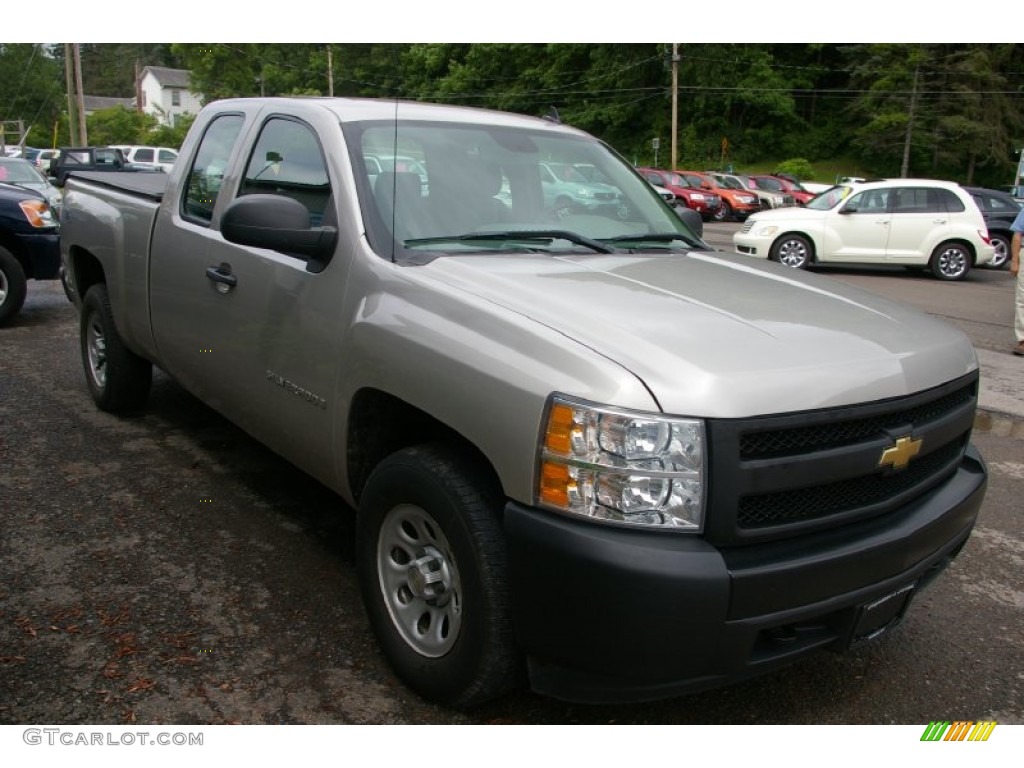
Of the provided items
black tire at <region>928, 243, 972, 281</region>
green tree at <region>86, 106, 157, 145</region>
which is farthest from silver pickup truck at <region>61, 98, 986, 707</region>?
green tree at <region>86, 106, 157, 145</region>

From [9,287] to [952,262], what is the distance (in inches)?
564

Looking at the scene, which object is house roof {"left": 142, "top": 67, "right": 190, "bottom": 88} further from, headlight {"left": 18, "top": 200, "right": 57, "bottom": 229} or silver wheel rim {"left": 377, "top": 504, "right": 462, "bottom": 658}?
silver wheel rim {"left": 377, "top": 504, "right": 462, "bottom": 658}

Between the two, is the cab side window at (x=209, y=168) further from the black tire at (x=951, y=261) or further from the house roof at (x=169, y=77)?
the house roof at (x=169, y=77)

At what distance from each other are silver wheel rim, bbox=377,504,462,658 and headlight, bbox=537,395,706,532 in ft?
1.70

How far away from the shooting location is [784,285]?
3244mm

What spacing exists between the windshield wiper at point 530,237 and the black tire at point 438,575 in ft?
2.87

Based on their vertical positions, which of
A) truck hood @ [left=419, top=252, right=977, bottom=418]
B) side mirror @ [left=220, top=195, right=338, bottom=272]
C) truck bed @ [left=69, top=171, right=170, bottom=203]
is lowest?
truck hood @ [left=419, top=252, right=977, bottom=418]

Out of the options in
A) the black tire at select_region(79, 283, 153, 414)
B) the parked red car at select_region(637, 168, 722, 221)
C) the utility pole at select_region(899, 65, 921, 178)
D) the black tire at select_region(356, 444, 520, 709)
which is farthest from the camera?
the utility pole at select_region(899, 65, 921, 178)

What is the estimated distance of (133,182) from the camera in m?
5.48

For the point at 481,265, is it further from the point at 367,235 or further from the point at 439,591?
the point at 439,591

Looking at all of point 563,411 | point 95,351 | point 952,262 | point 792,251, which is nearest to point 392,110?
point 563,411

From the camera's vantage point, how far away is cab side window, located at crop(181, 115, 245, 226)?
4203 mm

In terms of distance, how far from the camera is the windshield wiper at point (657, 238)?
12.0ft
